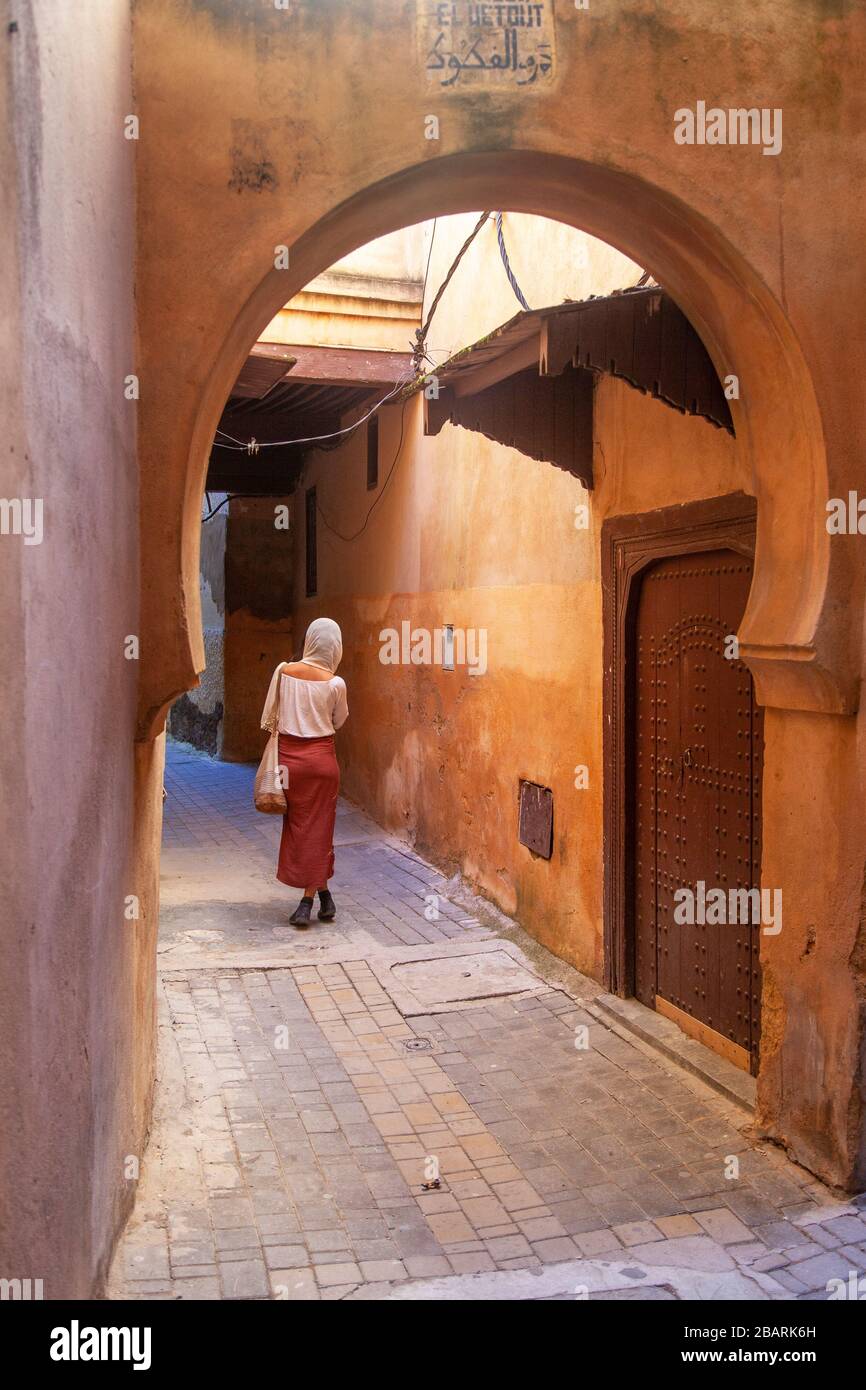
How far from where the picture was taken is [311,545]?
16.0 metres

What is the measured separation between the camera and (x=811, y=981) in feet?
14.4

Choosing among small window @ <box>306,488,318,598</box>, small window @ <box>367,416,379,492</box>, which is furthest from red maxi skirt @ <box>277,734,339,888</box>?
small window @ <box>306,488,318,598</box>

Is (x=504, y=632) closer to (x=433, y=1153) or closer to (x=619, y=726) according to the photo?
(x=619, y=726)

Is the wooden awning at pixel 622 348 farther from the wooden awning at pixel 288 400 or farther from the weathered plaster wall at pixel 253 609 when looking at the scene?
the weathered plaster wall at pixel 253 609

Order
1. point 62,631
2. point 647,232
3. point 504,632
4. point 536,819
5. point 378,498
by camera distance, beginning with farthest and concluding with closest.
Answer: point 378,498 < point 504,632 < point 536,819 < point 647,232 < point 62,631

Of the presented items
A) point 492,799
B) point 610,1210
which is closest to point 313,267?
Answer: point 610,1210

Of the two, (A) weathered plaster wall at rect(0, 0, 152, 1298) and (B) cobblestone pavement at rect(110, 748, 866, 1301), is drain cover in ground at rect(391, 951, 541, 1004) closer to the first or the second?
(B) cobblestone pavement at rect(110, 748, 866, 1301)

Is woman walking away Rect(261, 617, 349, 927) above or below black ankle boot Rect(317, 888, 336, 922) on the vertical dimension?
above

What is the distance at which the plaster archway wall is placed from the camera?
147 inches

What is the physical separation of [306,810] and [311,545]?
8602mm

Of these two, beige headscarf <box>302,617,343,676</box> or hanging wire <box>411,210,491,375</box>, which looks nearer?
beige headscarf <box>302,617,343,676</box>

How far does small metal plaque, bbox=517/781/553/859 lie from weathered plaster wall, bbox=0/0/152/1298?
13.3ft

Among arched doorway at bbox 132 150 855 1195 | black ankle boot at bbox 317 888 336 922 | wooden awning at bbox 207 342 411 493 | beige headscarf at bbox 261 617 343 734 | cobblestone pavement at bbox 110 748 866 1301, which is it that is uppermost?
wooden awning at bbox 207 342 411 493

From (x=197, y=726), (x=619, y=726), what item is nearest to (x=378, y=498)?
(x=619, y=726)
